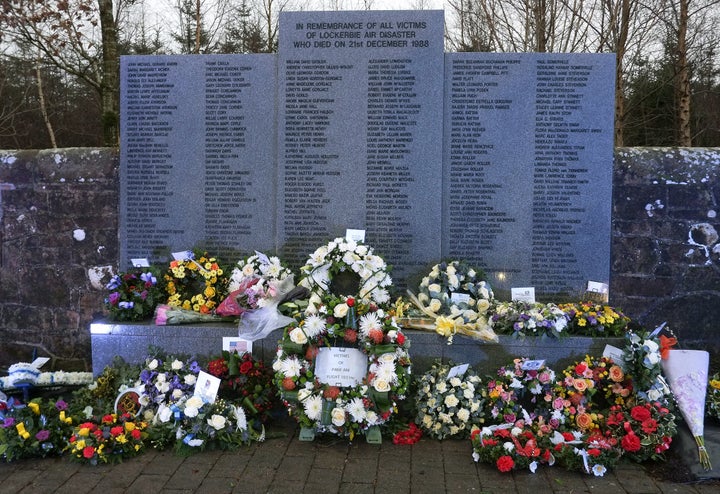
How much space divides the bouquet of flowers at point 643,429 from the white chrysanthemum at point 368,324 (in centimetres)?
175

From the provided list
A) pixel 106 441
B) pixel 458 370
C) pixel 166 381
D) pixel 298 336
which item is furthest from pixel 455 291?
pixel 106 441

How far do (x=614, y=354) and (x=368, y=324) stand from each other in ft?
6.16

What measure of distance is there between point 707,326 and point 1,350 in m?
6.90

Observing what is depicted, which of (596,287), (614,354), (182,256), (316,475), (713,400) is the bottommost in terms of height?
(316,475)

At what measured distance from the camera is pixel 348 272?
16.1 ft

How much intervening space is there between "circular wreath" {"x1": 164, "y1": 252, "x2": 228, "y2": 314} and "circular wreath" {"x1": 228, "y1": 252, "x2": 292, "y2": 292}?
14cm

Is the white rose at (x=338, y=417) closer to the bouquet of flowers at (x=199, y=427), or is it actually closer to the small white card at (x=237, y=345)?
the bouquet of flowers at (x=199, y=427)

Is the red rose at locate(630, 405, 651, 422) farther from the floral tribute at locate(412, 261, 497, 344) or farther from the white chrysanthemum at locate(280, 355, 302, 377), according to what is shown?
the white chrysanthemum at locate(280, 355, 302, 377)

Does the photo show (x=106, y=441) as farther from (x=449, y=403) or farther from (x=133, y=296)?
(x=449, y=403)

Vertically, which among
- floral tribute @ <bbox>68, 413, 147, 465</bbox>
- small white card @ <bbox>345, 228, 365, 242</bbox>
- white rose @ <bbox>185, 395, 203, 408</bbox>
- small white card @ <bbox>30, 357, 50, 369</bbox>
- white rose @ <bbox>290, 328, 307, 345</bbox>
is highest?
small white card @ <bbox>345, 228, 365, 242</bbox>

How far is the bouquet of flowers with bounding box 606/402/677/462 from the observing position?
388 centimetres

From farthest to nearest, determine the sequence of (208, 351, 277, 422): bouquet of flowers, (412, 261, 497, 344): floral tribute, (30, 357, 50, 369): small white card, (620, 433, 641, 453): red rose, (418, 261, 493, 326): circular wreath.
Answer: (30, 357, 50, 369): small white card
(418, 261, 493, 326): circular wreath
(412, 261, 497, 344): floral tribute
(208, 351, 277, 422): bouquet of flowers
(620, 433, 641, 453): red rose

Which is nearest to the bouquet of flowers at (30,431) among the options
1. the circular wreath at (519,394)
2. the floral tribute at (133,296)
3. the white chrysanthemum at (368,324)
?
the floral tribute at (133,296)

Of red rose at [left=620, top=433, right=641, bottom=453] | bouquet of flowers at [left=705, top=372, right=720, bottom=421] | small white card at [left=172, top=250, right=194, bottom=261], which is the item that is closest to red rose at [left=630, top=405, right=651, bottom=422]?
red rose at [left=620, top=433, right=641, bottom=453]
